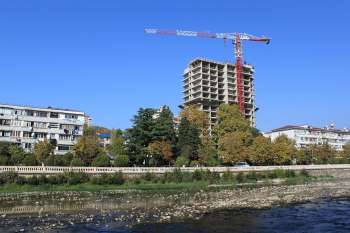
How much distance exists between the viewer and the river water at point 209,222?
→ 30.2 m

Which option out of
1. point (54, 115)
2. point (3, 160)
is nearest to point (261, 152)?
point (54, 115)

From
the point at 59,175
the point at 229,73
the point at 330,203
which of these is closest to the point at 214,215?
the point at 330,203

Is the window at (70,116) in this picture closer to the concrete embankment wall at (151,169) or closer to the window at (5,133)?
the window at (5,133)

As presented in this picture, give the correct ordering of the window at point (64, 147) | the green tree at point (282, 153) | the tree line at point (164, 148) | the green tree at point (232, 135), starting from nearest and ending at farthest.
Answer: the tree line at point (164, 148)
the green tree at point (232, 135)
the green tree at point (282, 153)
the window at point (64, 147)

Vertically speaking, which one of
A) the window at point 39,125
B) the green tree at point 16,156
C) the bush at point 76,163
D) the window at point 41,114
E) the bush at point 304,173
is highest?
the window at point 41,114

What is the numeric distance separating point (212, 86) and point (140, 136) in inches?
3838

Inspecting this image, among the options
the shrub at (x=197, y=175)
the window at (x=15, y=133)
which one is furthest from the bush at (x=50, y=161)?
the window at (x=15, y=133)

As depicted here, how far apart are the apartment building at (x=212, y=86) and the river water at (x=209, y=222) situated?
142 metres

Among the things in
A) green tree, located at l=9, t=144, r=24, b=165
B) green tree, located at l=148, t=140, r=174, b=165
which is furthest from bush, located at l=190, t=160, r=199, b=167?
green tree, located at l=9, t=144, r=24, b=165

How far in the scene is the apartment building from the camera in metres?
184

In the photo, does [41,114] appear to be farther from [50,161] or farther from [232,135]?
[232,135]

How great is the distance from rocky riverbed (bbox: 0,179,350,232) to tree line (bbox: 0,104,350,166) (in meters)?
31.0

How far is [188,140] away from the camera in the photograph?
333 feet

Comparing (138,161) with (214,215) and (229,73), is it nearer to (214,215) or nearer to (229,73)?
(214,215)
